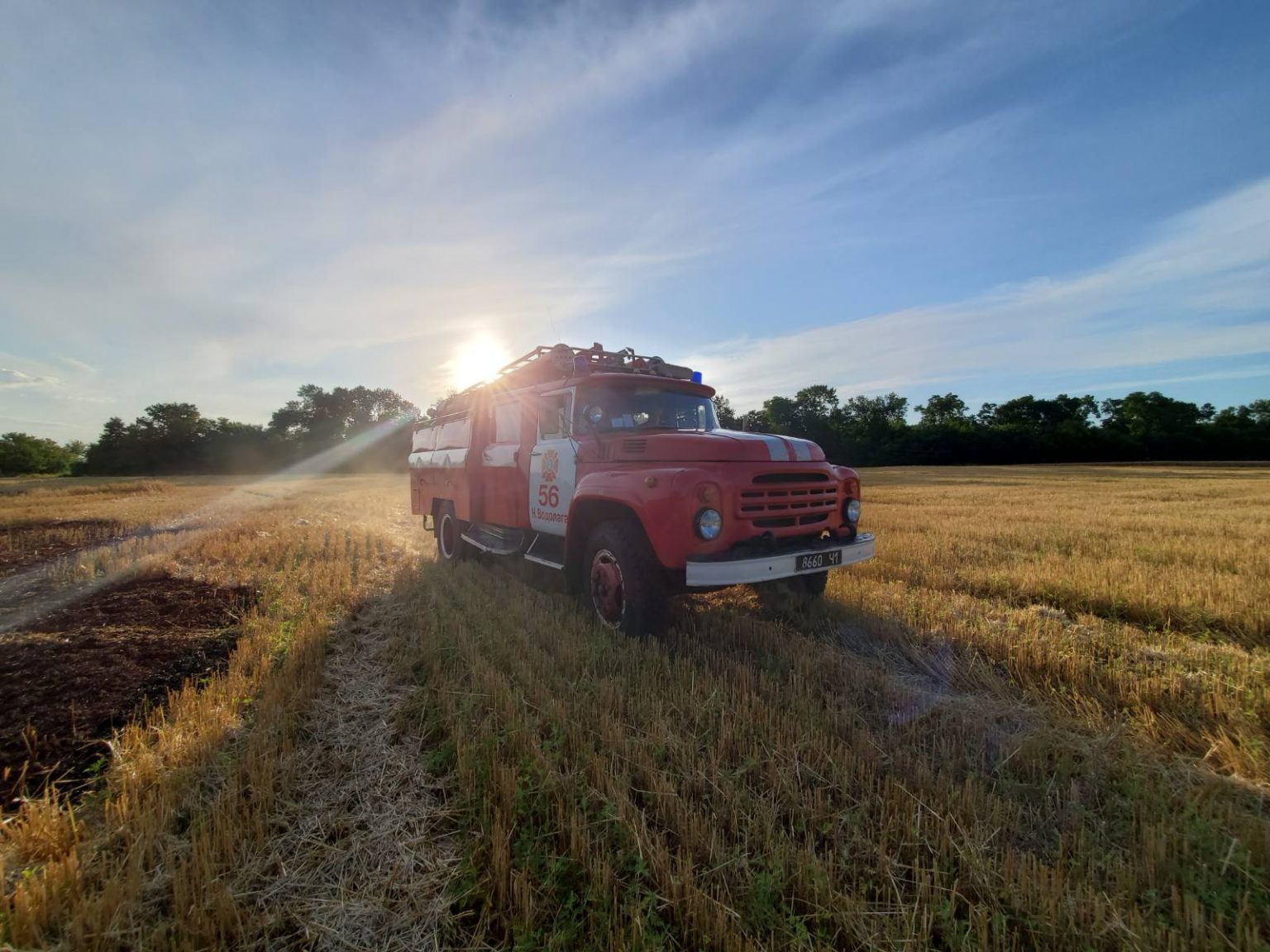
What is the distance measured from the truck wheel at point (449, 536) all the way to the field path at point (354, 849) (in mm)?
4773

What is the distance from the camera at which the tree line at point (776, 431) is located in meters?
52.9

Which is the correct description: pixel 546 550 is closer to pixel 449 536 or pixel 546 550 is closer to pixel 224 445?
pixel 449 536

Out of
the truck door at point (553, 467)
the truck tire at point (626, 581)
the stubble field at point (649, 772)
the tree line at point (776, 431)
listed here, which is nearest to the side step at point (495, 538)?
the truck door at point (553, 467)

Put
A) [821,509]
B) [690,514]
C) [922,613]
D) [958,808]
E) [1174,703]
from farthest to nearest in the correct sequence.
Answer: [922,613], [821,509], [690,514], [1174,703], [958,808]

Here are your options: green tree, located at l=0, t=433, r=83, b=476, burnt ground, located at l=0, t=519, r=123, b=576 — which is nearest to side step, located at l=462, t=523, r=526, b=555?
burnt ground, located at l=0, t=519, r=123, b=576

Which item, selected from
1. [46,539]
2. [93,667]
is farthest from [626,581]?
[46,539]

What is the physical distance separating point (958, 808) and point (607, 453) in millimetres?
3564

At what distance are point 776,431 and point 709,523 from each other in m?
56.6

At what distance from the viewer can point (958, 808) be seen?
2.40 meters

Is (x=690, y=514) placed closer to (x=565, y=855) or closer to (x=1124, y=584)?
(x=565, y=855)

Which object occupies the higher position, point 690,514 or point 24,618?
point 690,514

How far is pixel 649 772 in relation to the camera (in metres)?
2.66

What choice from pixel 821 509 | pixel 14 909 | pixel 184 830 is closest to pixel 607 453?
pixel 821 509

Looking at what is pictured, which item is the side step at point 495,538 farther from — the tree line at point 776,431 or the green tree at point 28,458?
the green tree at point 28,458
